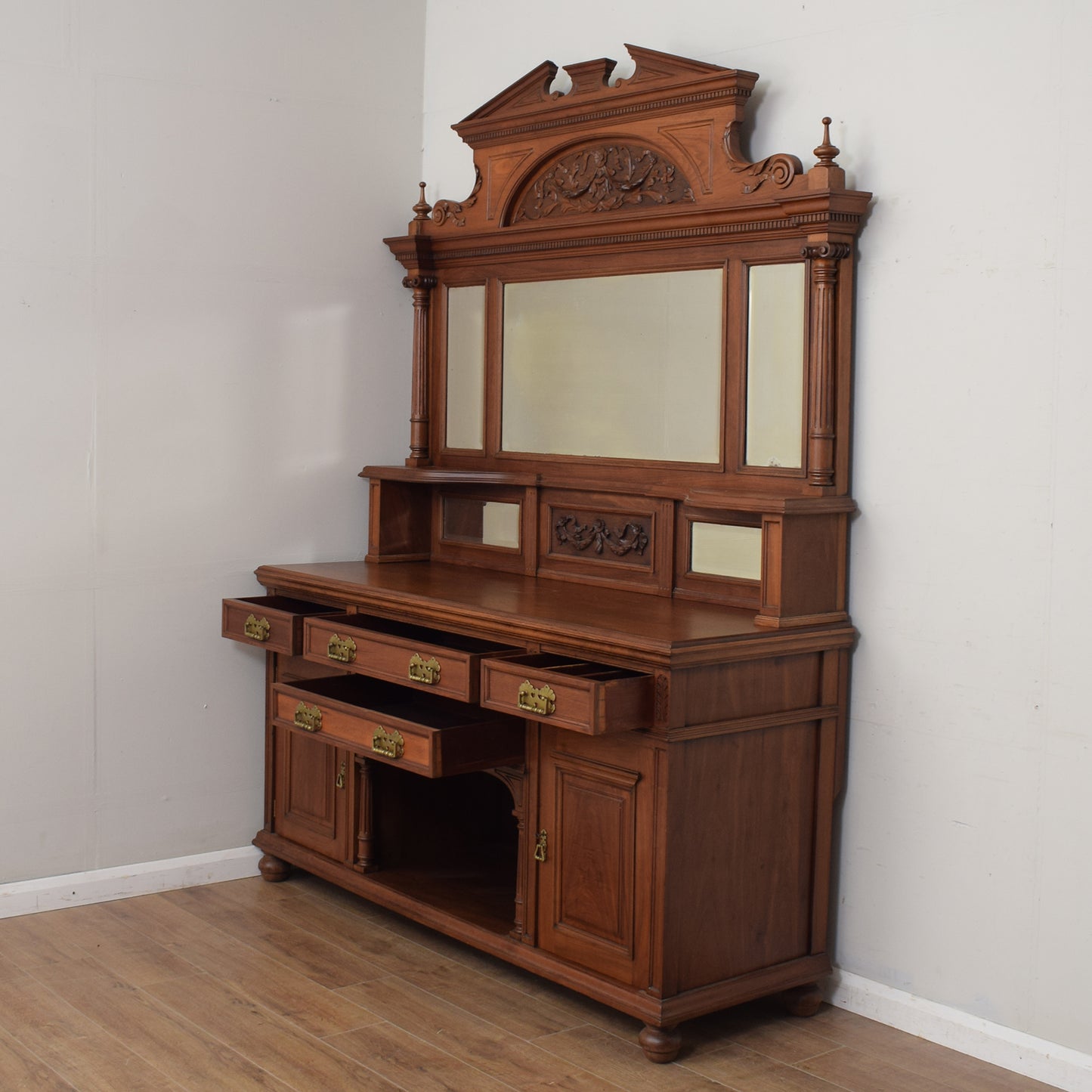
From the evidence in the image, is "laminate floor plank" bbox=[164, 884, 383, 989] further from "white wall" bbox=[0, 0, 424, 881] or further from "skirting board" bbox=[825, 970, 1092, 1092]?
"skirting board" bbox=[825, 970, 1092, 1092]

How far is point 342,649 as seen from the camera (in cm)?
347

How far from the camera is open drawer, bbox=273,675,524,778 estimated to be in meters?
3.02

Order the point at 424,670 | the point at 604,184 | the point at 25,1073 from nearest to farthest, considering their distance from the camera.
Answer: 1. the point at 25,1073
2. the point at 424,670
3. the point at 604,184

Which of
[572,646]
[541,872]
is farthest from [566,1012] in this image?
[572,646]

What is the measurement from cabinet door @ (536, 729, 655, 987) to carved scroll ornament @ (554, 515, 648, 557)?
24.1 inches

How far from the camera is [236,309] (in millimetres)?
3941

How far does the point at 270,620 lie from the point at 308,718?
0.44m

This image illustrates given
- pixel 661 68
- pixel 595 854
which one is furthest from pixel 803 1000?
pixel 661 68

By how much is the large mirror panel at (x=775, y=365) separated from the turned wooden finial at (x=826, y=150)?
0.23m

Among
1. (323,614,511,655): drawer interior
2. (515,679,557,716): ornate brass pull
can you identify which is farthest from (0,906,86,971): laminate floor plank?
(515,679,557,716): ornate brass pull

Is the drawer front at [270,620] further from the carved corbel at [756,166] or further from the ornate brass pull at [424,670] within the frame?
the carved corbel at [756,166]

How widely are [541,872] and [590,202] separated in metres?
1.70

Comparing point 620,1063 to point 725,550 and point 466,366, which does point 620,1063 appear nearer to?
point 725,550

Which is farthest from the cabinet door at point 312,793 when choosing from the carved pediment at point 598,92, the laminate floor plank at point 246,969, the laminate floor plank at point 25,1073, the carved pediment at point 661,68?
the carved pediment at point 661,68
